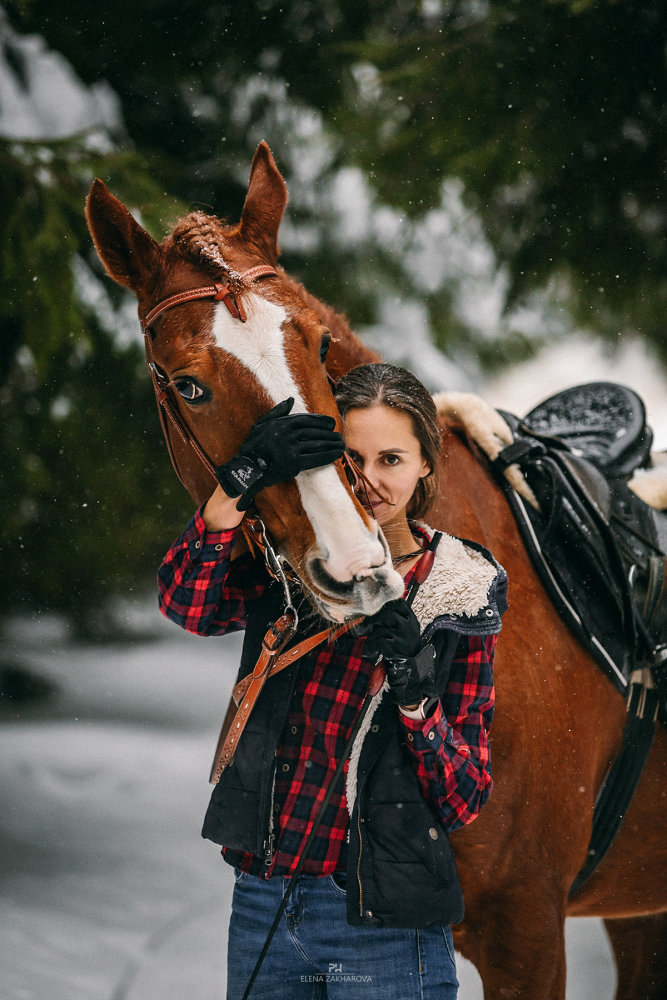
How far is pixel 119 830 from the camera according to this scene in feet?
14.0

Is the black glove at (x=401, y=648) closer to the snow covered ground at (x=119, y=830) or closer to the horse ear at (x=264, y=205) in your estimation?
the horse ear at (x=264, y=205)

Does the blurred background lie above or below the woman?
above

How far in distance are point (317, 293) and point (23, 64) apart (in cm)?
172

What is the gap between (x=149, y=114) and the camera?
4016 mm

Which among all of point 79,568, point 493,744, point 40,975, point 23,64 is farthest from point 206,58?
point 40,975

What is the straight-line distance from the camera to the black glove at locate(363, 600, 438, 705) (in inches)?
40.8

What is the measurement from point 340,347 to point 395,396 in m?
0.42

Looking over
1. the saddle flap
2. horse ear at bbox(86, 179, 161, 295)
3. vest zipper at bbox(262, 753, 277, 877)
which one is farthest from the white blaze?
the saddle flap

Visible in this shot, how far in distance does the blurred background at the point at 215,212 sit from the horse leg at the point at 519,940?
2042 mm

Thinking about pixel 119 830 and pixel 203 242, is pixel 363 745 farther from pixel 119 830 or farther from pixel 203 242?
pixel 119 830

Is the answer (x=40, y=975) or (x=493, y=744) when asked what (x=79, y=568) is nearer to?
(x=40, y=975)

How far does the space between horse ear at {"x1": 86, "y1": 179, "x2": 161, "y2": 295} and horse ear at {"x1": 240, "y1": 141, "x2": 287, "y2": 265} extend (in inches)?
6.5

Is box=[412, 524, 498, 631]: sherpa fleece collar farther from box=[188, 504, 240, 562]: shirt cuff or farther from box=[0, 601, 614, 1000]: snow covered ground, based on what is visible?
box=[0, 601, 614, 1000]: snow covered ground

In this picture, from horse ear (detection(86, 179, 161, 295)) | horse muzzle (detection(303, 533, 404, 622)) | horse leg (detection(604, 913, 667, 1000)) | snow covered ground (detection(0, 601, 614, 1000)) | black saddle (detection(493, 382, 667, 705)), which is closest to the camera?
horse muzzle (detection(303, 533, 404, 622))
